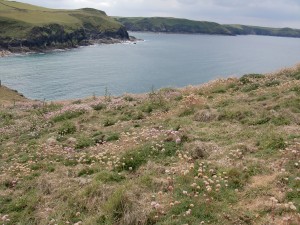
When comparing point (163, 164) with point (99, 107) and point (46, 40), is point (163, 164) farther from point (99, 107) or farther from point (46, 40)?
point (46, 40)

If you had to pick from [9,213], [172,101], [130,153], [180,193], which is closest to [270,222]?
[180,193]

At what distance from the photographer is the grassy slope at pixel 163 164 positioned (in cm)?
970

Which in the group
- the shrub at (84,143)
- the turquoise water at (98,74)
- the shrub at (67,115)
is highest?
the shrub at (84,143)

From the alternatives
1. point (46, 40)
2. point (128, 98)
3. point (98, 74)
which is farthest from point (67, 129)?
point (46, 40)

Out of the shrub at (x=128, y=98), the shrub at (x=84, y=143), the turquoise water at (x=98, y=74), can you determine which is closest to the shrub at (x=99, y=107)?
the shrub at (x=128, y=98)

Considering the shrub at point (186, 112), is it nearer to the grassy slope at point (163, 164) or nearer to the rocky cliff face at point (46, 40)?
the grassy slope at point (163, 164)

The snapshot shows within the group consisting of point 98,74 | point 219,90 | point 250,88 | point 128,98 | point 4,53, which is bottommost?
point 98,74

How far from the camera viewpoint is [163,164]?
13.0m

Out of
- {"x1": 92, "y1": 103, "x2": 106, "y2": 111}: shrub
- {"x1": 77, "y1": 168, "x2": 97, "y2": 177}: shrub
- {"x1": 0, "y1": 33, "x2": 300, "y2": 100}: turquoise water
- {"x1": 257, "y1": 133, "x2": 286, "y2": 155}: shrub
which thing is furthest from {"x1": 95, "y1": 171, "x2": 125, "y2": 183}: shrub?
{"x1": 0, "y1": 33, "x2": 300, "y2": 100}: turquoise water

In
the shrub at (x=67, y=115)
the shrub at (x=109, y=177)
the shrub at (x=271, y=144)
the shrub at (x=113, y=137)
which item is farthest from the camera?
the shrub at (x=67, y=115)

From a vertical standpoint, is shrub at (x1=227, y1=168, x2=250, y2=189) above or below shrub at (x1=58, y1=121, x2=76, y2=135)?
above

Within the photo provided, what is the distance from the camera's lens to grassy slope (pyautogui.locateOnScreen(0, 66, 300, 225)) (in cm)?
970

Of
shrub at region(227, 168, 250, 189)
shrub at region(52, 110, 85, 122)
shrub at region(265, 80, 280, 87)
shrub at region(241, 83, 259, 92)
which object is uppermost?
shrub at region(265, 80, 280, 87)

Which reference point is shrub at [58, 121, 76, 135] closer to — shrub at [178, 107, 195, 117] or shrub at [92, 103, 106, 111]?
shrub at [92, 103, 106, 111]
